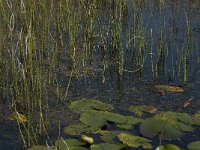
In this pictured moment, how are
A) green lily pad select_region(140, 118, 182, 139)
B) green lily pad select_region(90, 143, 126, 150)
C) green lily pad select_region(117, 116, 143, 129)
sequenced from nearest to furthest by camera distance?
1. green lily pad select_region(90, 143, 126, 150)
2. green lily pad select_region(140, 118, 182, 139)
3. green lily pad select_region(117, 116, 143, 129)

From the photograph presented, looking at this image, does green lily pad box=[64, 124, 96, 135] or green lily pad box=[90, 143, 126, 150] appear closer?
green lily pad box=[90, 143, 126, 150]

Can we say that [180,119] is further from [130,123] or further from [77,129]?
[77,129]

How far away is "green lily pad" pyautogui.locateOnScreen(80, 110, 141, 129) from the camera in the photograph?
2.47 metres

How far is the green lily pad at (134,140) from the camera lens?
2244 mm

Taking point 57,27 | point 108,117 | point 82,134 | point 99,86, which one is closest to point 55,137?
point 82,134

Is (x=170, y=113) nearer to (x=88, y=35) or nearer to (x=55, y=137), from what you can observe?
(x=55, y=137)

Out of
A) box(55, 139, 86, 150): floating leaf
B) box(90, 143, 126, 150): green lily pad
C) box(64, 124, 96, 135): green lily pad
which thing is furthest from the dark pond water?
box(90, 143, 126, 150): green lily pad

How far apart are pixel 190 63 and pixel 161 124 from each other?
3.81 ft

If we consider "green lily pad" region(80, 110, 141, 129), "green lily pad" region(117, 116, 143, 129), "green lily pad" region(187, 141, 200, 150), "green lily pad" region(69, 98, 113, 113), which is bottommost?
"green lily pad" region(187, 141, 200, 150)

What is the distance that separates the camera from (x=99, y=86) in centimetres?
309

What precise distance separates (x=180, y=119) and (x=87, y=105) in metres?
0.58

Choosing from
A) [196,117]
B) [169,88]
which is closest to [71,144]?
[196,117]

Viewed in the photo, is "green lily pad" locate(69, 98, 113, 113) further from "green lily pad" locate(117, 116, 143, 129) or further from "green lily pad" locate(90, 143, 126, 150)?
"green lily pad" locate(90, 143, 126, 150)

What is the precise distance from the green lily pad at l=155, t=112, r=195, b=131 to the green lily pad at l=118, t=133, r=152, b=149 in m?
0.22
